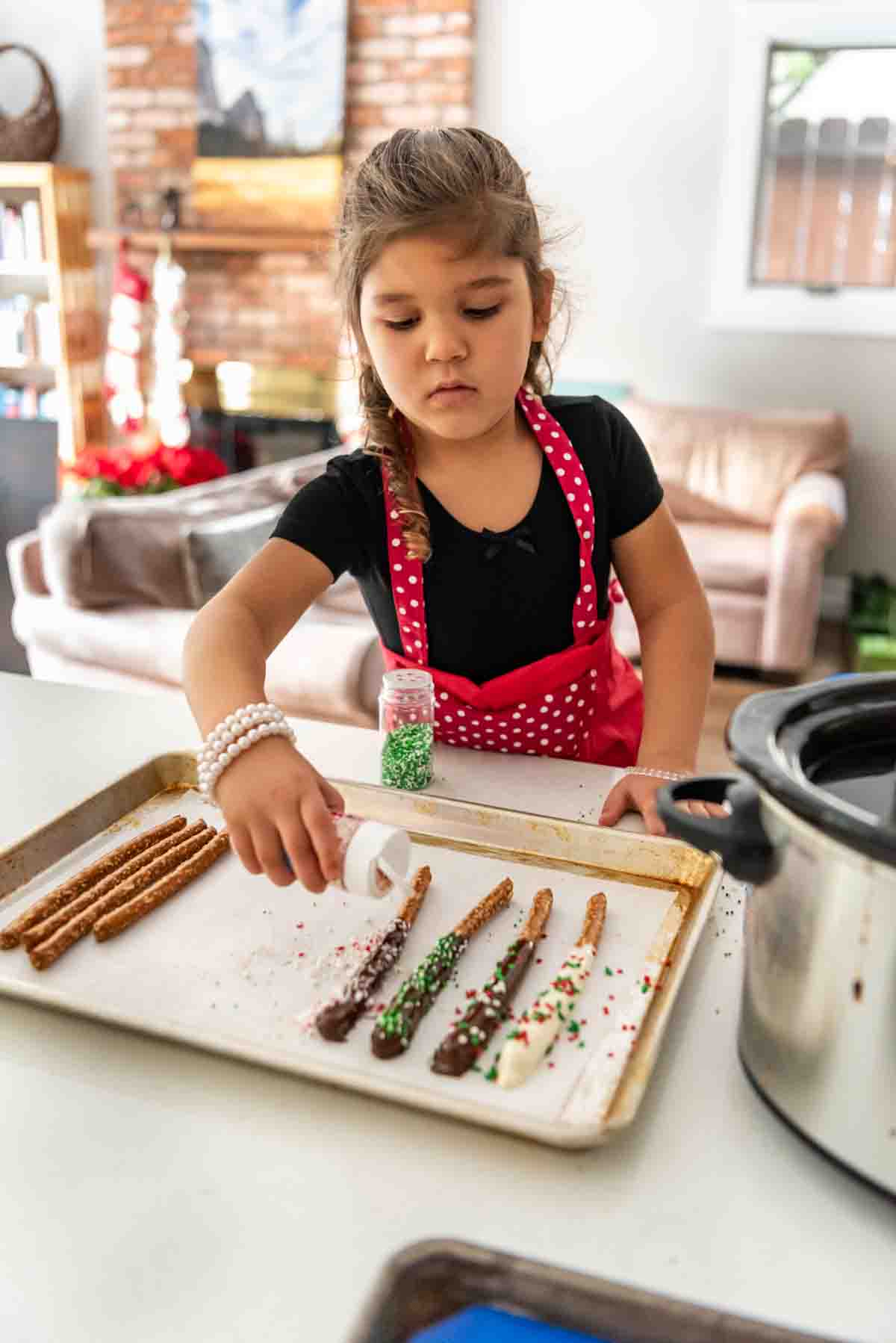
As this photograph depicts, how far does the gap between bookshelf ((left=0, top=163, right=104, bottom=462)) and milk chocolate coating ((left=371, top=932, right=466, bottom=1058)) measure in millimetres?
5010

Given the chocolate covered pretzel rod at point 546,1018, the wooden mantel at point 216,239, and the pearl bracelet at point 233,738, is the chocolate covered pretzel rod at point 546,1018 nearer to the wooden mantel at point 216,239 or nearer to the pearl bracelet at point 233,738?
the pearl bracelet at point 233,738

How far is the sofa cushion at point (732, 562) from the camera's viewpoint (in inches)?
145

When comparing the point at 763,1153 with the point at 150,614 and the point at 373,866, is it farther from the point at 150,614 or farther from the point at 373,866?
the point at 150,614

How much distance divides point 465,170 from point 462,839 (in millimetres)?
606

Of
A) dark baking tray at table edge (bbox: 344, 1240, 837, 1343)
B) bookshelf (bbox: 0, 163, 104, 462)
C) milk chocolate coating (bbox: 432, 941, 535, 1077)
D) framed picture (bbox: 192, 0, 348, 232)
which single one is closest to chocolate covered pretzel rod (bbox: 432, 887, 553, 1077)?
milk chocolate coating (bbox: 432, 941, 535, 1077)

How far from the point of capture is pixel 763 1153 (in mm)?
589

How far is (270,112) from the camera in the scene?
486cm

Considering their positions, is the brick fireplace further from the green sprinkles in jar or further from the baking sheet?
the baking sheet

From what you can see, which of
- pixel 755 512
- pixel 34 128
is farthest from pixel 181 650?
pixel 34 128

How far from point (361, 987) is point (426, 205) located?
69 centimetres

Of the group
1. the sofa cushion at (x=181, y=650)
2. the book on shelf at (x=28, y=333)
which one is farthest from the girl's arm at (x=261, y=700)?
the book on shelf at (x=28, y=333)

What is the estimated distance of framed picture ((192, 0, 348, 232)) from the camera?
4.73m

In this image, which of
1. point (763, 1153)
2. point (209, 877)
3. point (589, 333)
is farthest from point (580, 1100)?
point (589, 333)

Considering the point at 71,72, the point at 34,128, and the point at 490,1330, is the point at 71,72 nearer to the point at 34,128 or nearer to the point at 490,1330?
the point at 34,128
